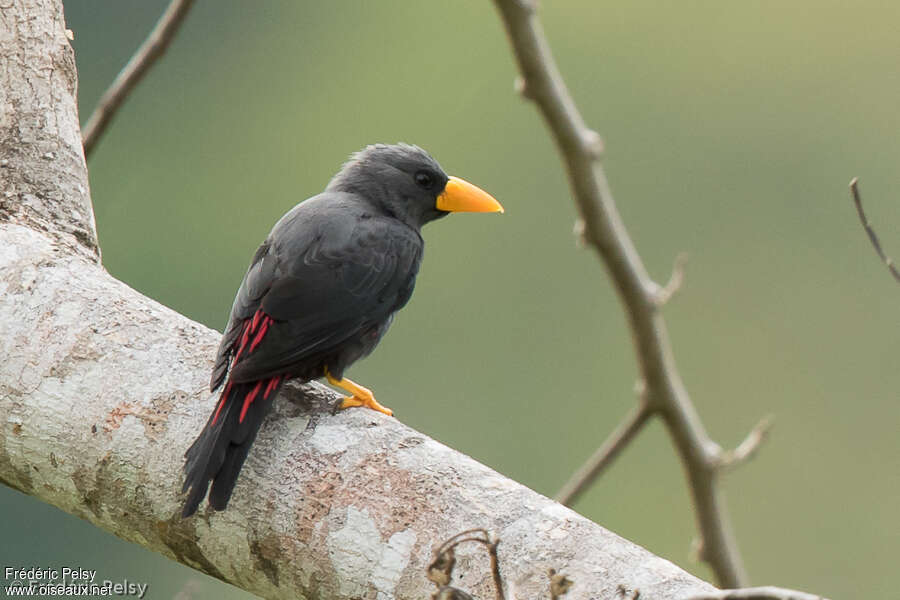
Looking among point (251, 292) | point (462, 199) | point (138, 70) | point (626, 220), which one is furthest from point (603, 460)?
point (626, 220)

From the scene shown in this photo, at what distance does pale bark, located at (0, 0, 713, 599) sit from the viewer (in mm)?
1858

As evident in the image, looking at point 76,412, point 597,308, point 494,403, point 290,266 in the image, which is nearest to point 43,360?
point 76,412

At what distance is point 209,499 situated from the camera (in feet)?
6.59

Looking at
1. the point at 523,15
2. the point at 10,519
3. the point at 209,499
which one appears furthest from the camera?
the point at 10,519

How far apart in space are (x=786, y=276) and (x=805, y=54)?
9.23 ft

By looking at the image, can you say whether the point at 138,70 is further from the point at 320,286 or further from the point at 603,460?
the point at 603,460

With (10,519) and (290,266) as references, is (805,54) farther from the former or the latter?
(290,266)

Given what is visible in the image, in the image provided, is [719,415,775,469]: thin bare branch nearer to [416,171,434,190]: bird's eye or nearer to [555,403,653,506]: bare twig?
[555,403,653,506]: bare twig

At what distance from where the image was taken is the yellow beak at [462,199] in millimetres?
3436

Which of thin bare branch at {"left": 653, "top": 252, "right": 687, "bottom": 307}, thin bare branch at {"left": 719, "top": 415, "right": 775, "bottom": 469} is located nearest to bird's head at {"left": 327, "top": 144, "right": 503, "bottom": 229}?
thin bare branch at {"left": 653, "top": 252, "right": 687, "bottom": 307}

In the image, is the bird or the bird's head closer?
the bird

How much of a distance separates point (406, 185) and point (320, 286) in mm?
742

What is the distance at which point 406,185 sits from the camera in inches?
133

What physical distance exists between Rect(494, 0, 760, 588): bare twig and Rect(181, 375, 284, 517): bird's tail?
2.85 ft
